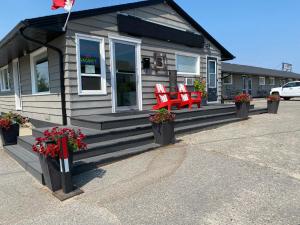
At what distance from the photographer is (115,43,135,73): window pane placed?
7.03 meters

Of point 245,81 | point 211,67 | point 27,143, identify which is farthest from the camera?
point 245,81

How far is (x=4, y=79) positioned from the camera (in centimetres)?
1234

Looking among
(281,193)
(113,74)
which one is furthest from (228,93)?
(281,193)

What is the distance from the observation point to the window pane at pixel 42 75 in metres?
7.05

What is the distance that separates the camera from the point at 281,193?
317 centimetres

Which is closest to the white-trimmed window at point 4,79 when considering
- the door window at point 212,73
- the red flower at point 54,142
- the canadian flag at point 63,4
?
the canadian flag at point 63,4

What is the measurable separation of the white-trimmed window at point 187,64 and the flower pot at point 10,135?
5.39m

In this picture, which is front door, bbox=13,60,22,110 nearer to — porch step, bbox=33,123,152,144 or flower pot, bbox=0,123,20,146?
flower pot, bbox=0,123,20,146

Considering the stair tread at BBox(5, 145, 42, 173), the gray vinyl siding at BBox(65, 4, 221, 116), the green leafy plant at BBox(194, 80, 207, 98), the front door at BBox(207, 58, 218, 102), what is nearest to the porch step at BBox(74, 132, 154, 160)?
the stair tread at BBox(5, 145, 42, 173)

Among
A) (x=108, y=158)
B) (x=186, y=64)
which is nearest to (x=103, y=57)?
(x=108, y=158)

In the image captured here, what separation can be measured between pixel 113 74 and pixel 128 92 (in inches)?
34.9

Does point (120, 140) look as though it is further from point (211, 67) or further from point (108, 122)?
point (211, 67)

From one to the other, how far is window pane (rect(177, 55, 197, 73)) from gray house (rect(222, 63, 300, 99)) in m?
9.91

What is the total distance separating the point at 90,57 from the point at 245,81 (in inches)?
807
